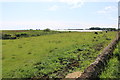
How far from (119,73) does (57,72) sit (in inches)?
147

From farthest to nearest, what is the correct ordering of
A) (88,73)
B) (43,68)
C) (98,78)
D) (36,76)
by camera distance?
(43,68)
(36,76)
(98,78)
(88,73)

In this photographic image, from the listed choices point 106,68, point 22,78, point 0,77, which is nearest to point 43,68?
point 22,78

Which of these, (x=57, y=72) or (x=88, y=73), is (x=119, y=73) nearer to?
(x=88, y=73)

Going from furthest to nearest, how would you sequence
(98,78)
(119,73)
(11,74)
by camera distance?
(11,74) < (119,73) < (98,78)

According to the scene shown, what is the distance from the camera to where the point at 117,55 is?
11281mm

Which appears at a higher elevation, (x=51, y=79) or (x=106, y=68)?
(x=106, y=68)

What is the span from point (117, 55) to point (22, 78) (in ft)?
24.4

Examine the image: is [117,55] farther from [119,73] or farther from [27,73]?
[27,73]

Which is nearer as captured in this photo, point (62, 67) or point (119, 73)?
point (119, 73)

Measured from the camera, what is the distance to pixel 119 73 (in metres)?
7.39

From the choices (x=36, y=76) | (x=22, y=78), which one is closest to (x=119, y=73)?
(x=36, y=76)

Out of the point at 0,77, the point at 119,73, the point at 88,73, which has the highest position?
the point at 88,73

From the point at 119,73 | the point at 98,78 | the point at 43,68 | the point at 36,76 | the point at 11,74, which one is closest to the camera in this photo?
the point at 98,78

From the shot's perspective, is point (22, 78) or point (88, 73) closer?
point (88, 73)
